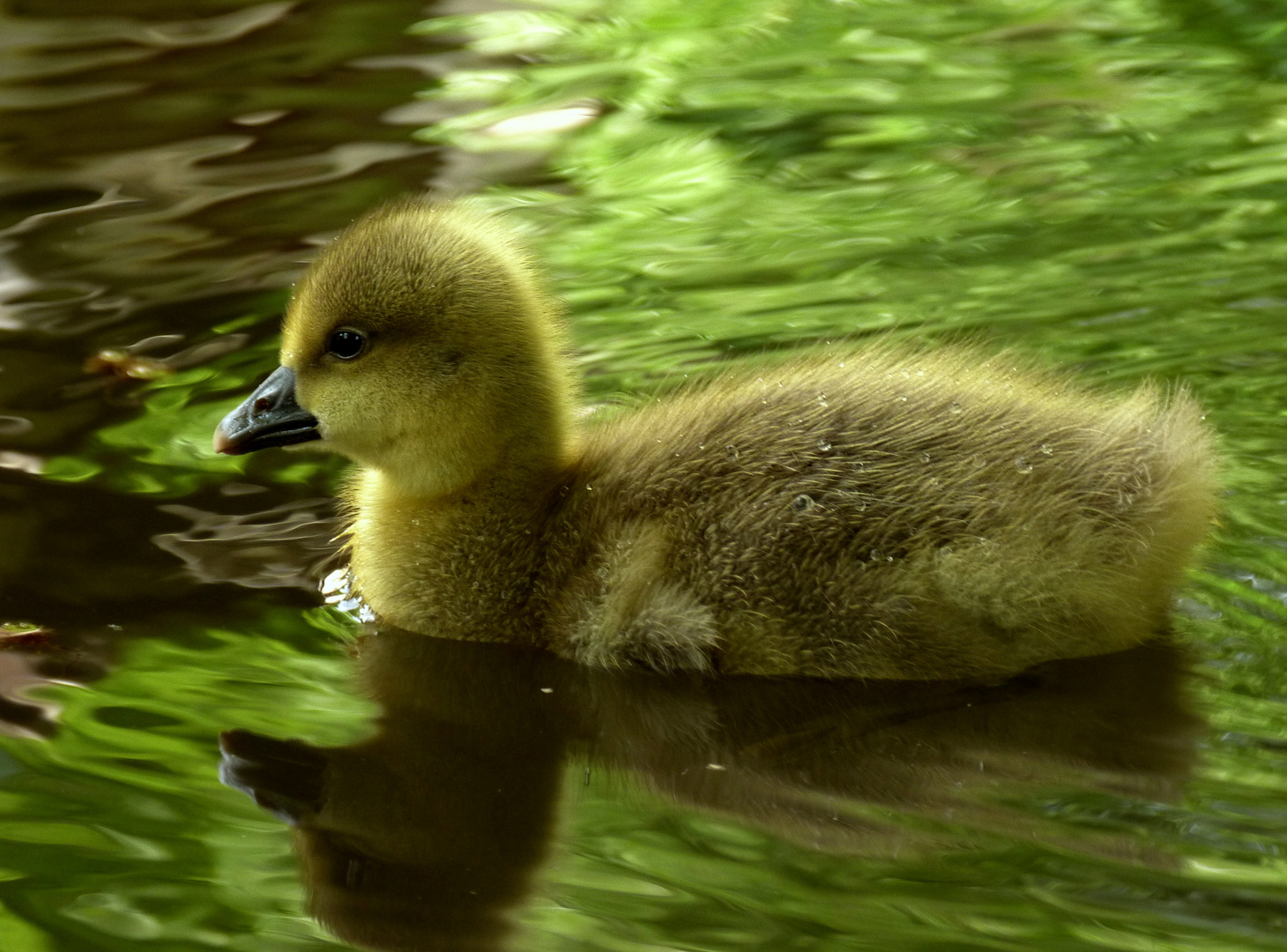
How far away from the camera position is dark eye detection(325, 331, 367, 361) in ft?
14.8

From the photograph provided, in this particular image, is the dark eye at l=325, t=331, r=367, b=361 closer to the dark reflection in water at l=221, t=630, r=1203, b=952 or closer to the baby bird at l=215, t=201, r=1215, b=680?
the baby bird at l=215, t=201, r=1215, b=680

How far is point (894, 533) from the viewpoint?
161 inches

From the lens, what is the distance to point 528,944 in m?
3.14

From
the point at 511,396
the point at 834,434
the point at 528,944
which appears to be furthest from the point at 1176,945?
the point at 511,396

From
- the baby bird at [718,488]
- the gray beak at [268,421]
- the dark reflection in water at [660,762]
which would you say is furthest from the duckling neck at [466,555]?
the gray beak at [268,421]

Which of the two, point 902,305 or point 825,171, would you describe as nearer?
point 902,305

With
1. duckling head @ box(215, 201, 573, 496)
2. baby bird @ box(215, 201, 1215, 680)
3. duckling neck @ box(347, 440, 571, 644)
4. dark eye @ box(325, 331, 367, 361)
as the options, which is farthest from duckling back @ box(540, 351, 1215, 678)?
dark eye @ box(325, 331, 367, 361)

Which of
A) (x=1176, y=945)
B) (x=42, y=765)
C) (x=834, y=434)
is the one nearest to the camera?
(x=1176, y=945)

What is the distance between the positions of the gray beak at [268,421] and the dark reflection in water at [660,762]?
24.1 inches

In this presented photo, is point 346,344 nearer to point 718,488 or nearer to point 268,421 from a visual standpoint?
point 268,421

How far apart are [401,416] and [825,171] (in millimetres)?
3255

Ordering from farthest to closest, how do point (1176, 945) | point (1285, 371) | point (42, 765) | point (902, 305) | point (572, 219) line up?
point (572, 219) < point (902, 305) < point (1285, 371) < point (42, 765) < point (1176, 945)

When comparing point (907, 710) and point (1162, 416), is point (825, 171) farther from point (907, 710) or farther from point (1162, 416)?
point (907, 710)

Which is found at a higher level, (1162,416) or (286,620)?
Answer: (1162,416)
